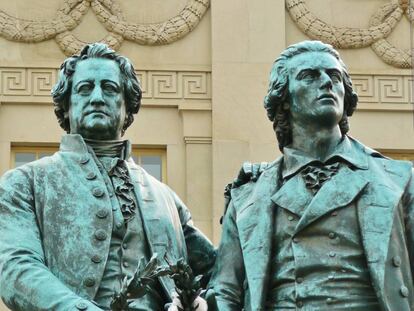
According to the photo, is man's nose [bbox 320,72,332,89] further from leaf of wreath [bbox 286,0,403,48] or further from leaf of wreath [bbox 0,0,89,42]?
leaf of wreath [bbox 286,0,403,48]

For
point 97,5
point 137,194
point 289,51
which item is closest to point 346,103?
point 289,51

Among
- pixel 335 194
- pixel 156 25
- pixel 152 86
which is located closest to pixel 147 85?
pixel 152 86

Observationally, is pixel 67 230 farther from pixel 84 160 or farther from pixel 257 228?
pixel 257 228

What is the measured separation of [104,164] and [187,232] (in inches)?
27.5

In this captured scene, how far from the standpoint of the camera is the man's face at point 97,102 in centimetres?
1500

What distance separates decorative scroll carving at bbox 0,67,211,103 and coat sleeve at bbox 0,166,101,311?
18395 mm

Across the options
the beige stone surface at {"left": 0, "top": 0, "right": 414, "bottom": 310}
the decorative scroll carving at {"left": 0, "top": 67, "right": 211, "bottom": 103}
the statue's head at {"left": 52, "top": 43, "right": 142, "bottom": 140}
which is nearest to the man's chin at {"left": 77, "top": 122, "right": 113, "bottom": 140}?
the statue's head at {"left": 52, "top": 43, "right": 142, "bottom": 140}

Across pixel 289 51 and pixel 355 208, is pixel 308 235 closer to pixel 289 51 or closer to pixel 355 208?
pixel 355 208

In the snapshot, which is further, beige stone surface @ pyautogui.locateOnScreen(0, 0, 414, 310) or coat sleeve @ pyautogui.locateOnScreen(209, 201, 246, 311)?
beige stone surface @ pyautogui.locateOnScreen(0, 0, 414, 310)

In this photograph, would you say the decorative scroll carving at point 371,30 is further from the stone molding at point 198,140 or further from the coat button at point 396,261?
the coat button at point 396,261

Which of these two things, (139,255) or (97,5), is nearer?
(139,255)

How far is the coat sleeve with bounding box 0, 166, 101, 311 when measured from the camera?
1409cm

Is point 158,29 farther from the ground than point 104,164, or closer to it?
farther from the ground

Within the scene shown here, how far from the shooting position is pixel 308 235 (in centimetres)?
1445
